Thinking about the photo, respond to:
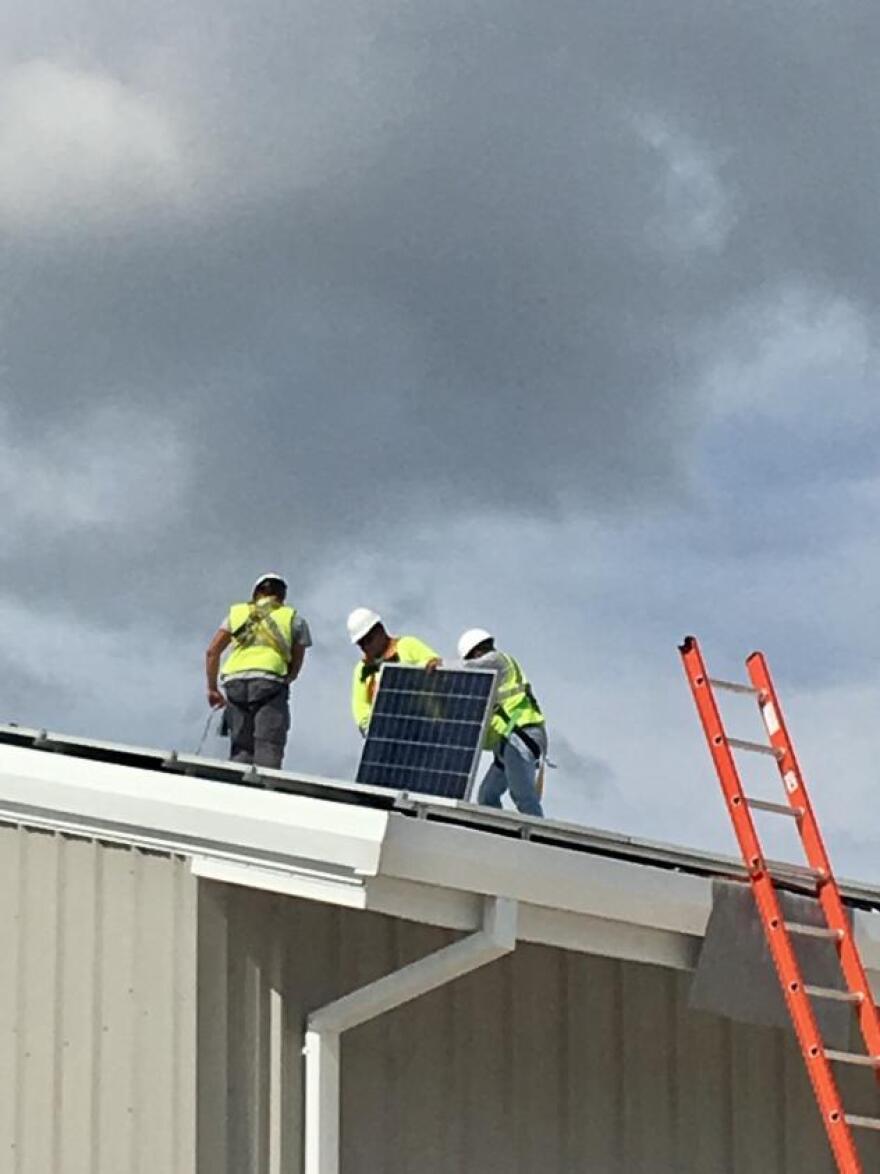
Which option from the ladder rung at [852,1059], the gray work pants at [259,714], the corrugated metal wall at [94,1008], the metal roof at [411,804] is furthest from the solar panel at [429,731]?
the ladder rung at [852,1059]

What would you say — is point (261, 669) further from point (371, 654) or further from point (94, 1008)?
point (94, 1008)

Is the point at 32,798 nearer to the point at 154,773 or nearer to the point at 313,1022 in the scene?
the point at 154,773

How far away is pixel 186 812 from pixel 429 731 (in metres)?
3.10

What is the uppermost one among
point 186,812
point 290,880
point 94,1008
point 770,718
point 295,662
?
point 295,662

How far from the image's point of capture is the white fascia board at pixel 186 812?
10.0 metres

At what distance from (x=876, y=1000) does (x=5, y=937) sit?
176 inches

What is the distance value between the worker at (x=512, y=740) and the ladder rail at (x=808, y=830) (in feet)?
16.6

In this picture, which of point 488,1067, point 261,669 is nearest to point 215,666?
point 261,669

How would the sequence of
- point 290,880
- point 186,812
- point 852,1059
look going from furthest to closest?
point 852,1059 < point 186,812 < point 290,880

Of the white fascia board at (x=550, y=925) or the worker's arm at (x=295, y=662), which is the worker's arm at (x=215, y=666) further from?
the white fascia board at (x=550, y=925)

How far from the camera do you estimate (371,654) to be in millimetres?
16328

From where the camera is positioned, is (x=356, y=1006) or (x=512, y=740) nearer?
(x=356, y=1006)

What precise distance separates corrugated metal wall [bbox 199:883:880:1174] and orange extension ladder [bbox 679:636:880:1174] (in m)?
0.99

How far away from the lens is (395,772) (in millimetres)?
13367
